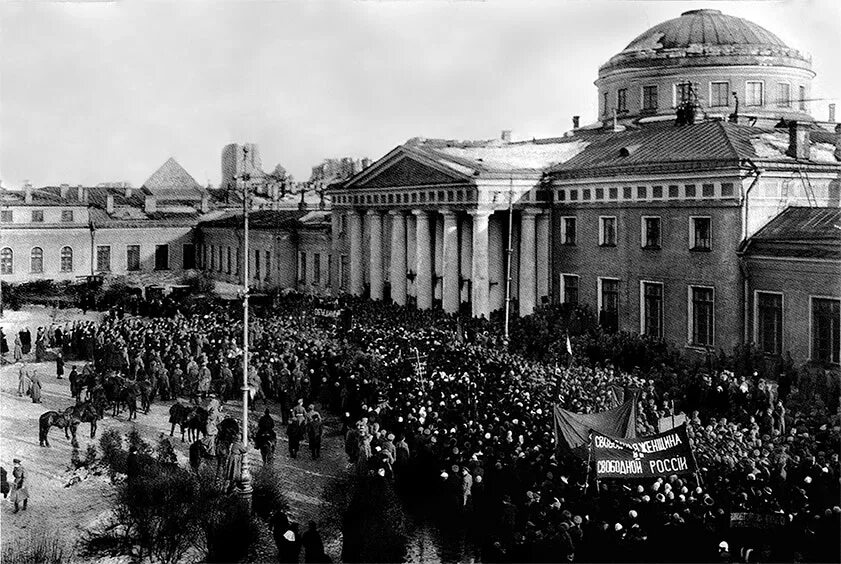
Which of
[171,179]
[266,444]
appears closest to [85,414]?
→ [266,444]

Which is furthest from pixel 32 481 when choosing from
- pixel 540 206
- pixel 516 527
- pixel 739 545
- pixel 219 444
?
pixel 540 206

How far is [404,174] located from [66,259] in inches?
1039

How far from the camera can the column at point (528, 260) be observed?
37.7 metres

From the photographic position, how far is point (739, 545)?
44.3 ft

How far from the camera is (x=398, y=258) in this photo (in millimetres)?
42781

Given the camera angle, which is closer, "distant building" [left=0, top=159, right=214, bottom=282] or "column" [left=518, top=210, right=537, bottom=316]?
"column" [left=518, top=210, right=537, bottom=316]

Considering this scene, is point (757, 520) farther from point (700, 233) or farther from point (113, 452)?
point (700, 233)

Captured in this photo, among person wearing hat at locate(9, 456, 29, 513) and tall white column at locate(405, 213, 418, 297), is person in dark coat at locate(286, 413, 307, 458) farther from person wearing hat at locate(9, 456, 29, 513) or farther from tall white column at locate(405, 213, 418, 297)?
tall white column at locate(405, 213, 418, 297)

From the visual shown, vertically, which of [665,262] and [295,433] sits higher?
[665,262]

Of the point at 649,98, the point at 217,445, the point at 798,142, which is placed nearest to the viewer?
the point at 217,445

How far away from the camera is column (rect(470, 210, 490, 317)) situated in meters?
37.2

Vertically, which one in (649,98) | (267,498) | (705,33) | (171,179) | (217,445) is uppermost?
(705,33)

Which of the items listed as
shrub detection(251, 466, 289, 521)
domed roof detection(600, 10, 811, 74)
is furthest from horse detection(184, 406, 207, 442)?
domed roof detection(600, 10, 811, 74)

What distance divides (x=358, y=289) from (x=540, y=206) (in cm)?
1170
